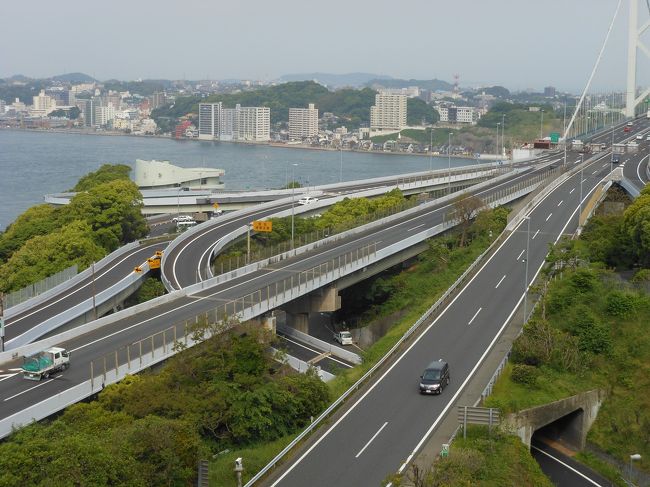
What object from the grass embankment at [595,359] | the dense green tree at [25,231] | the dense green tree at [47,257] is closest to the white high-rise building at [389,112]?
the dense green tree at [25,231]

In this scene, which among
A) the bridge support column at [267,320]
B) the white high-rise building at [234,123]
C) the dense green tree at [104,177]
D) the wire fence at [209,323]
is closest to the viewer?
the wire fence at [209,323]

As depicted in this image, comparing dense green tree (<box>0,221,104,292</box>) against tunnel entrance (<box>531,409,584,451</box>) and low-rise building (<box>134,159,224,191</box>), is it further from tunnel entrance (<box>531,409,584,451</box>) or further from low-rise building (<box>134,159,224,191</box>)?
low-rise building (<box>134,159,224,191</box>)

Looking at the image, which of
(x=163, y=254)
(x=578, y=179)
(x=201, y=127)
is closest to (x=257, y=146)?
(x=201, y=127)

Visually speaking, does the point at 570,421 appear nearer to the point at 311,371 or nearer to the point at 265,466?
the point at 311,371

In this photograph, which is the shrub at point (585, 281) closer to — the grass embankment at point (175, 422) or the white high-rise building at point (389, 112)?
the grass embankment at point (175, 422)

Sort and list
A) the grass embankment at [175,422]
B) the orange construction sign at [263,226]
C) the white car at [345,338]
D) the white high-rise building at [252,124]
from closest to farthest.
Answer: the grass embankment at [175,422] → the white car at [345,338] → the orange construction sign at [263,226] → the white high-rise building at [252,124]

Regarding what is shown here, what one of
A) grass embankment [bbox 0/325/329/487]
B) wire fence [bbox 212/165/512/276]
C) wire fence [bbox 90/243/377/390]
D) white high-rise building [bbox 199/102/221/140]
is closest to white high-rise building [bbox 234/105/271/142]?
white high-rise building [bbox 199/102/221/140]

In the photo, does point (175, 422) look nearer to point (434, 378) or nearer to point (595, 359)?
point (434, 378)
